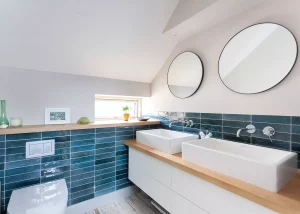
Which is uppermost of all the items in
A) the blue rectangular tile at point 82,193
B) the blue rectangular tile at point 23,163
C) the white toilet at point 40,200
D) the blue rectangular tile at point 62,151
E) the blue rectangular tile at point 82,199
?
the blue rectangular tile at point 62,151

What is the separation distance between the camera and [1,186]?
1.41 meters

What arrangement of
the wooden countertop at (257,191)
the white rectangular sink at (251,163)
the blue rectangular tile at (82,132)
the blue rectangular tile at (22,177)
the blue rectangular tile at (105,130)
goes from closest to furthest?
the wooden countertop at (257,191) → the white rectangular sink at (251,163) → the blue rectangular tile at (22,177) → the blue rectangular tile at (82,132) → the blue rectangular tile at (105,130)

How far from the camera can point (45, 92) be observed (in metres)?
1.72

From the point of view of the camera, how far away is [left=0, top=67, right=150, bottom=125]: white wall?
1558 millimetres

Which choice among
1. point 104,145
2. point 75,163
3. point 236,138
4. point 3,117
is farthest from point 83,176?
point 236,138

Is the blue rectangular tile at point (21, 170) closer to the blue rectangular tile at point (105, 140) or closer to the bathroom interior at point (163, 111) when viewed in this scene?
the bathroom interior at point (163, 111)

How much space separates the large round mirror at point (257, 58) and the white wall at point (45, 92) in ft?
4.81

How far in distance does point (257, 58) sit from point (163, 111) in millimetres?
1290

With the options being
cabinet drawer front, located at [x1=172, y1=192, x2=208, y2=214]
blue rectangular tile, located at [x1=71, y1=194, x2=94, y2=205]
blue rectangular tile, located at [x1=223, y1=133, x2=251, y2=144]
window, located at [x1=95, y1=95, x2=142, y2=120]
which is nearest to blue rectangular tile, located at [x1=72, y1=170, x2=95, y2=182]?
blue rectangular tile, located at [x1=71, y1=194, x2=94, y2=205]

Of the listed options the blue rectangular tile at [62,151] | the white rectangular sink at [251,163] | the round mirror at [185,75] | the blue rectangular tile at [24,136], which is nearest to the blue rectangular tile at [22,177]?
the blue rectangular tile at [62,151]

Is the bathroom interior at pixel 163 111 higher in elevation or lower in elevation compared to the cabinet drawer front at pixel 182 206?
higher

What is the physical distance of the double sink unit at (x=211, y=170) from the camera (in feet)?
2.85

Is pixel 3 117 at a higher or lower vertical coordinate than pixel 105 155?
higher

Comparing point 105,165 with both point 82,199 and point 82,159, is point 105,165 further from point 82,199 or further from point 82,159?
point 82,199
